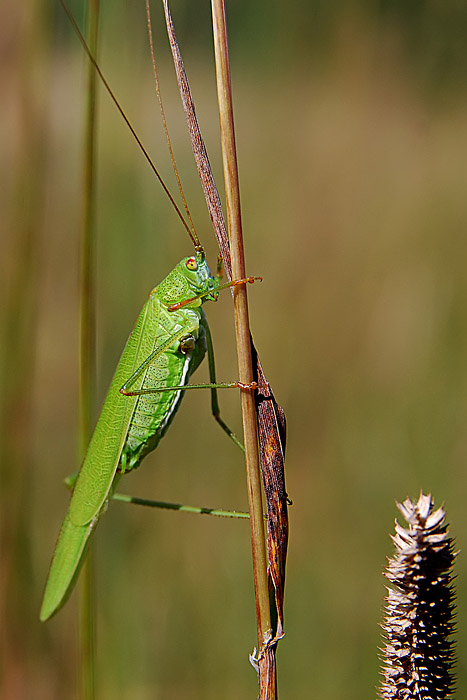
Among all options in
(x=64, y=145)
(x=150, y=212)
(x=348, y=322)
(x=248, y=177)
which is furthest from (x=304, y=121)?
(x=150, y=212)

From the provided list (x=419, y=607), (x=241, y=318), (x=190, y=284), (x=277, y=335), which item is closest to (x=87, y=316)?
(x=190, y=284)

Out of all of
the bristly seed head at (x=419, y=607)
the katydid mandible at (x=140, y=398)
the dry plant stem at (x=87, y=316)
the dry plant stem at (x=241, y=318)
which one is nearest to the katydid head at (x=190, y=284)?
the katydid mandible at (x=140, y=398)

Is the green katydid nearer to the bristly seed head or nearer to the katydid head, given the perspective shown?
the katydid head

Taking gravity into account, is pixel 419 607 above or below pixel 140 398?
below

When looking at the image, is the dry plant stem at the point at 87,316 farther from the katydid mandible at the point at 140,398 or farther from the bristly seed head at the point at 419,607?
the bristly seed head at the point at 419,607

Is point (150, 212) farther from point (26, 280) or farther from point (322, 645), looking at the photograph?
point (322, 645)

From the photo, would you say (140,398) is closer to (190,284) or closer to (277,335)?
(190,284)

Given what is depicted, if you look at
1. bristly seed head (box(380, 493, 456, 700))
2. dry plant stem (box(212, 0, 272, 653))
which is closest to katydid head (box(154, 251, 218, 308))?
dry plant stem (box(212, 0, 272, 653))
